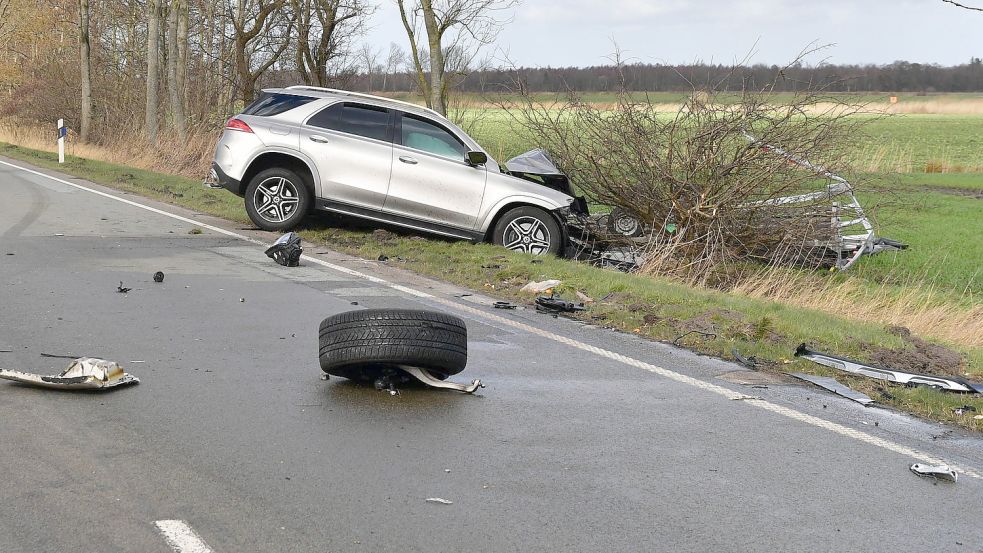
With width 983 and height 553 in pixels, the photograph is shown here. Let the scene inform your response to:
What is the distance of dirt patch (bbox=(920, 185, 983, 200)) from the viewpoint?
34062 mm

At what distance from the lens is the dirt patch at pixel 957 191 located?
1341 inches

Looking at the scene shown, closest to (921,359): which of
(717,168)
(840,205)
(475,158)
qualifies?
(717,168)

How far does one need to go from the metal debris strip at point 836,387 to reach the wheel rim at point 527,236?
6.36 meters

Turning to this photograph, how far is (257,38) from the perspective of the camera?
33.3 m

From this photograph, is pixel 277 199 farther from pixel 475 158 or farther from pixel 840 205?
pixel 840 205

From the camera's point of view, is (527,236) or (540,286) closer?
(540,286)

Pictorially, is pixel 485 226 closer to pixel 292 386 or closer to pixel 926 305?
pixel 926 305

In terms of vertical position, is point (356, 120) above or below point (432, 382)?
above

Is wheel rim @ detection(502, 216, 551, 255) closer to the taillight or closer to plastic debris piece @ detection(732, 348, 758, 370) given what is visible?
the taillight

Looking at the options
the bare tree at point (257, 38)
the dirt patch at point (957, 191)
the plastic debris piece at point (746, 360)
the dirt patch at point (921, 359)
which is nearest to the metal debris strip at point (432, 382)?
the plastic debris piece at point (746, 360)

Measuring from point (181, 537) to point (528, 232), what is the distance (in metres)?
9.81

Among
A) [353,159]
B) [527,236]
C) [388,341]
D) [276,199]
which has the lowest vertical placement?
[527,236]

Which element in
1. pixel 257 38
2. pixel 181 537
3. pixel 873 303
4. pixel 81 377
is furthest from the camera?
pixel 257 38

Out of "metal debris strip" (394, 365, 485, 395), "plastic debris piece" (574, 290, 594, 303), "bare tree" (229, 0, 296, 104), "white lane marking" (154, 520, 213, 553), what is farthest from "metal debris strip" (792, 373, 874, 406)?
"bare tree" (229, 0, 296, 104)
